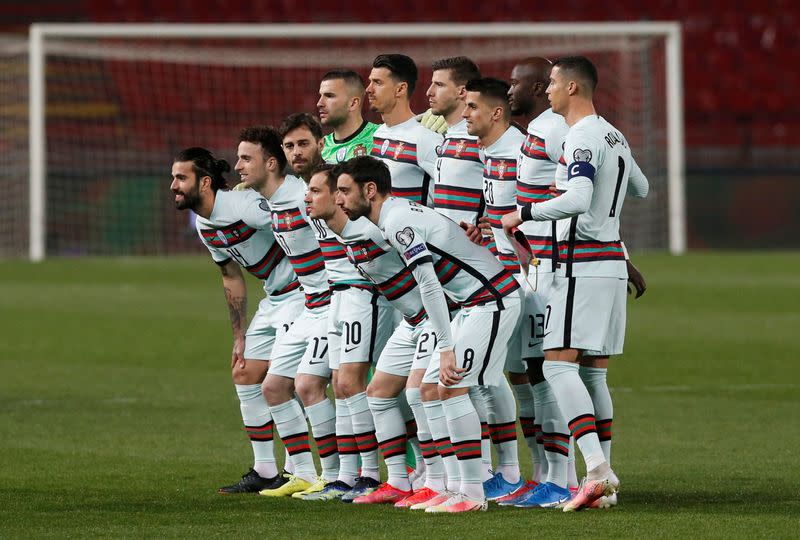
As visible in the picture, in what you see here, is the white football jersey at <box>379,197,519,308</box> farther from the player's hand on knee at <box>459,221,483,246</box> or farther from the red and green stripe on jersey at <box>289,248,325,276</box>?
the red and green stripe on jersey at <box>289,248,325,276</box>

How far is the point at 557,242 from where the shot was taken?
6.56 m

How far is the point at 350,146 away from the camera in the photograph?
291 inches

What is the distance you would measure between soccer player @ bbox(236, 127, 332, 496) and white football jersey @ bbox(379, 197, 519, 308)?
2.92 ft

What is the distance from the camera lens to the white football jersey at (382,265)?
657 cm

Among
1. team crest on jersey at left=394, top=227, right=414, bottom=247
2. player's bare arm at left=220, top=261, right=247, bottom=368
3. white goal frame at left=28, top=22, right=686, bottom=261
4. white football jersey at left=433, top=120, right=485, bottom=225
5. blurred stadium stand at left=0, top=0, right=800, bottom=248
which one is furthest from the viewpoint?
blurred stadium stand at left=0, top=0, right=800, bottom=248

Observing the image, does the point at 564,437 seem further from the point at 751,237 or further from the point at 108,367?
the point at 751,237

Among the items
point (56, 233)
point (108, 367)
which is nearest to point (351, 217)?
point (108, 367)

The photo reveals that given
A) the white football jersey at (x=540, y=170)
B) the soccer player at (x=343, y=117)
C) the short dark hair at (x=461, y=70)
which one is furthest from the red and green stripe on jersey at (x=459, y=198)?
the short dark hair at (x=461, y=70)

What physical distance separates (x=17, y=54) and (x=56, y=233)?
3.11 metres

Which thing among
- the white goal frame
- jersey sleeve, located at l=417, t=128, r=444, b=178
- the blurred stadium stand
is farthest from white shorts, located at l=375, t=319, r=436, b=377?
the blurred stadium stand

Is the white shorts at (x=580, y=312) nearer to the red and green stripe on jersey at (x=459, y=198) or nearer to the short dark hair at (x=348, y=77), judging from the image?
the red and green stripe on jersey at (x=459, y=198)

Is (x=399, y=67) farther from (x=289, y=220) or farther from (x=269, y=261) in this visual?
(x=269, y=261)

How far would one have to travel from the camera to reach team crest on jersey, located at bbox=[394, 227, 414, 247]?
20.4ft

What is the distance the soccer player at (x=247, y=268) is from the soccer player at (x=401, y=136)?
72cm
